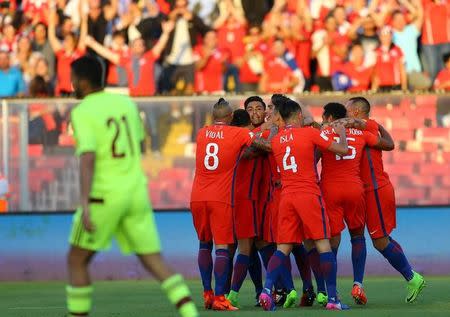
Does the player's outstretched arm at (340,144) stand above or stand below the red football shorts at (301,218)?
above

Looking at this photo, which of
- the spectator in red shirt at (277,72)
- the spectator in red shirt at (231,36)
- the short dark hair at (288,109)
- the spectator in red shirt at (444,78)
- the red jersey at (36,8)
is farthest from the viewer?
the red jersey at (36,8)

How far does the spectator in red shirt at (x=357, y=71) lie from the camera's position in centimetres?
1897

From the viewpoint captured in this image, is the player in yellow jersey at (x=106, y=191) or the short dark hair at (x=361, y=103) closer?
the player in yellow jersey at (x=106, y=191)

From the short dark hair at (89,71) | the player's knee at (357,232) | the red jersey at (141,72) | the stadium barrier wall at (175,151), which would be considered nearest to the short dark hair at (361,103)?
the player's knee at (357,232)

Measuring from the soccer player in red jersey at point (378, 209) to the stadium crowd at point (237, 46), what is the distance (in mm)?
5323

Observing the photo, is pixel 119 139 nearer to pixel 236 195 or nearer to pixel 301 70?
pixel 236 195

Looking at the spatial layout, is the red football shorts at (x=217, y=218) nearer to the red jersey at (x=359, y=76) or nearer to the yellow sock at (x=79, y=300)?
the yellow sock at (x=79, y=300)

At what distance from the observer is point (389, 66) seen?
62.2 feet

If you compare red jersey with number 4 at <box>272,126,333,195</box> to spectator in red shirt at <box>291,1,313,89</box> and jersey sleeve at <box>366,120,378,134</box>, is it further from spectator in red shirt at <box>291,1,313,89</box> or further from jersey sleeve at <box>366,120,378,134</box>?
spectator in red shirt at <box>291,1,313,89</box>

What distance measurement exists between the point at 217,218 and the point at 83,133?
4246 mm

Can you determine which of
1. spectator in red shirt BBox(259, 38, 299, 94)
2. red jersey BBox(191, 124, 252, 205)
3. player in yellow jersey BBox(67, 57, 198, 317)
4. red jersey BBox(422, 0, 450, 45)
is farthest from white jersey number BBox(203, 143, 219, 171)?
red jersey BBox(422, 0, 450, 45)

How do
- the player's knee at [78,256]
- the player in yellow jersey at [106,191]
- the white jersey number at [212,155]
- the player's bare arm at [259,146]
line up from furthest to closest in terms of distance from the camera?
the white jersey number at [212,155], the player's bare arm at [259,146], the player's knee at [78,256], the player in yellow jersey at [106,191]

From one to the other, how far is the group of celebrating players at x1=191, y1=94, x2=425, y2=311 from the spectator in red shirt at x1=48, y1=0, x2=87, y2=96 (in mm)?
6355

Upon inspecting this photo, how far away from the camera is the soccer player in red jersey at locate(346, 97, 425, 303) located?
13.3m
